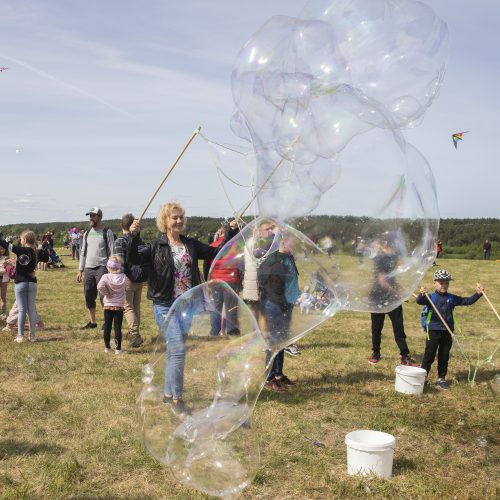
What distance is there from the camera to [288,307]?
12.2 feet

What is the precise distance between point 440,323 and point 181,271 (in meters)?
3.37

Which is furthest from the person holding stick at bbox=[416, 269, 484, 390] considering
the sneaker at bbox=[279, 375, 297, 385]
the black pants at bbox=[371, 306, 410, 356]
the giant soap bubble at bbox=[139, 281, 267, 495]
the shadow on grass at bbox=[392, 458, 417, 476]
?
the giant soap bubble at bbox=[139, 281, 267, 495]

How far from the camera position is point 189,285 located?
197 inches

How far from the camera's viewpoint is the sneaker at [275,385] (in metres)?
6.13

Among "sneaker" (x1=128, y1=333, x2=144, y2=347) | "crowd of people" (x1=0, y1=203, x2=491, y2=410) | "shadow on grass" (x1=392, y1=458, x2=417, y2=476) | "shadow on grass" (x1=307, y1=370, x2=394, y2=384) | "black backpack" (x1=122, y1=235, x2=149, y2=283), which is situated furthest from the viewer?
"sneaker" (x1=128, y1=333, x2=144, y2=347)

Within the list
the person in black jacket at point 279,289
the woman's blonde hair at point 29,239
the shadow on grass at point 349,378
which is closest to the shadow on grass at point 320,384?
the shadow on grass at point 349,378

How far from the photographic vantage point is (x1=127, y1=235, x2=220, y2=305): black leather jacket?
4.95 metres

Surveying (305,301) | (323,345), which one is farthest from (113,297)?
(305,301)

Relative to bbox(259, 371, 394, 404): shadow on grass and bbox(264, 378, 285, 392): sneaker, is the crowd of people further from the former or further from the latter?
bbox(259, 371, 394, 404): shadow on grass

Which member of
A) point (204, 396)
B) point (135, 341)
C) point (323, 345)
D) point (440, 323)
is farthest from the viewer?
point (323, 345)

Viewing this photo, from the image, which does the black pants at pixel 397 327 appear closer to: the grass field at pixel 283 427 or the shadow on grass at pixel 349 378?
the grass field at pixel 283 427

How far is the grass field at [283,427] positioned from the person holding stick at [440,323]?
0.31m

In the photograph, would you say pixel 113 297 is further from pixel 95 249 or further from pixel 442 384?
pixel 442 384

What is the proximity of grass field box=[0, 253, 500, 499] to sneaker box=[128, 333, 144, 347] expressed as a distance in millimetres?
117
